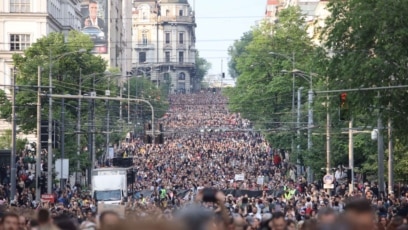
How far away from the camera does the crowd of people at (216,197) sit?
35.5 feet

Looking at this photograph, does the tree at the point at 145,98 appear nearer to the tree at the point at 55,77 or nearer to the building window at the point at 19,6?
the building window at the point at 19,6

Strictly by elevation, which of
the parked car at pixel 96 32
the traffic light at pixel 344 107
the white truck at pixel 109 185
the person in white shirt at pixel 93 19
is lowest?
the white truck at pixel 109 185

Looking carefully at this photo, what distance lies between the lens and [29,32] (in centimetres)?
11050

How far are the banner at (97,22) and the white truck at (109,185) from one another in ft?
332

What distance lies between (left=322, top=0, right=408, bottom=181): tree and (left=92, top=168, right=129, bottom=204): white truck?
1765 centimetres

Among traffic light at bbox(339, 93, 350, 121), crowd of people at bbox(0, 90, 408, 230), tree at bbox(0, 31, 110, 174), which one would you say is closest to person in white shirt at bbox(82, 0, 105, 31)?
crowd of people at bbox(0, 90, 408, 230)

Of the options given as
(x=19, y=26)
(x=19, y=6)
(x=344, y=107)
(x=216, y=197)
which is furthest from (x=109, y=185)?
(x=216, y=197)

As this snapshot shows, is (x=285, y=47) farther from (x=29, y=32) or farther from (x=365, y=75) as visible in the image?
(x=365, y=75)

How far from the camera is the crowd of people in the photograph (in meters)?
10.8

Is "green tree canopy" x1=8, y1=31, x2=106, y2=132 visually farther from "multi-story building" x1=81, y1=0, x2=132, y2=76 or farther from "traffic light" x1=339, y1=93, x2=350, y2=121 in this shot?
"multi-story building" x1=81, y1=0, x2=132, y2=76

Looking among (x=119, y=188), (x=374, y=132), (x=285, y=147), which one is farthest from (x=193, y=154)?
(x=374, y=132)

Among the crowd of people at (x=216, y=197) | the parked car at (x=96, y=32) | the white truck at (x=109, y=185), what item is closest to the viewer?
the crowd of people at (x=216, y=197)

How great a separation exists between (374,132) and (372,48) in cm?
947

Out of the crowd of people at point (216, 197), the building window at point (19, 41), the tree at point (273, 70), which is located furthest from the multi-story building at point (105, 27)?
the building window at point (19, 41)
